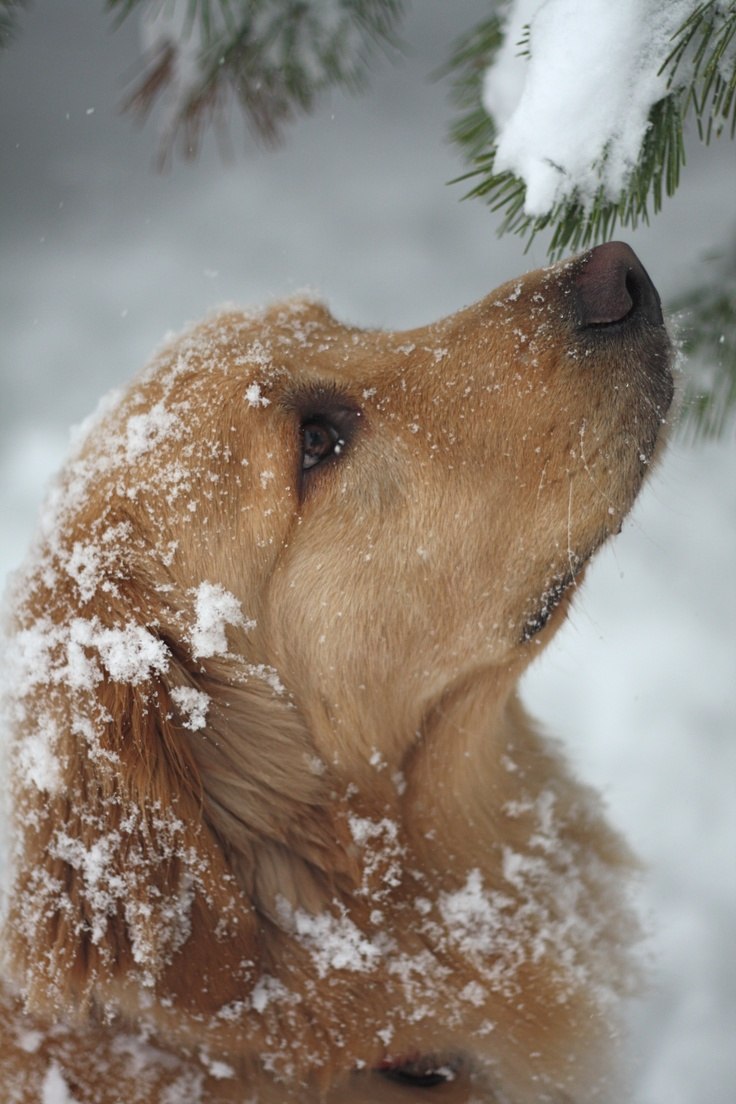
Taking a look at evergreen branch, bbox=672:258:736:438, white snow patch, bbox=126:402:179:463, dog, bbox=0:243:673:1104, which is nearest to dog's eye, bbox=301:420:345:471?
dog, bbox=0:243:673:1104

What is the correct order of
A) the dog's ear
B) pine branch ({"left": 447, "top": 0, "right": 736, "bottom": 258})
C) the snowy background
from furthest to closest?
the snowy background, the dog's ear, pine branch ({"left": 447, "top": 0, "right": 736, "bottom": 258})

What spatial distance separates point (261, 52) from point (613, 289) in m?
1.15

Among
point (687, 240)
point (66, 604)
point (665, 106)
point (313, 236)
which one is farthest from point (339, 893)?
point (313, 236)

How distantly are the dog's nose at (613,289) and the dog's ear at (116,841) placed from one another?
115cm

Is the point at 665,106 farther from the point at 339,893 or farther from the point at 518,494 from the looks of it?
the point at 339,893

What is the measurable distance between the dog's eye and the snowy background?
5.58ft

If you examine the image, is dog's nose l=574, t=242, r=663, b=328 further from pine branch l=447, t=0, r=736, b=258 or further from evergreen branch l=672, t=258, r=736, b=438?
evergreen branch l=672, t=258, r=736, b=438

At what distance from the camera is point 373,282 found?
407 cm

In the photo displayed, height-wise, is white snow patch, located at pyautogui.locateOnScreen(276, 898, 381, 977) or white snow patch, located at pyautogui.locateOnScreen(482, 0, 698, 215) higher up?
white snow patch, located at pyautogui.locateOnScreen(482, 0, 698, 215)

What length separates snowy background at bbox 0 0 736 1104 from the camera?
342cm

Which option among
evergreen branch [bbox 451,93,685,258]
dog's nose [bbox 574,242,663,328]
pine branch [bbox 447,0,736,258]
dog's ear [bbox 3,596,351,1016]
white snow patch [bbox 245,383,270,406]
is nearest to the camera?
pine branch [bbox 447,0,736,258]

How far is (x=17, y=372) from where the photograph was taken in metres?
4.14

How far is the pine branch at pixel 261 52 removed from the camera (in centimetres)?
221

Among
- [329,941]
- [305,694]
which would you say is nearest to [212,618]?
[305,694]
